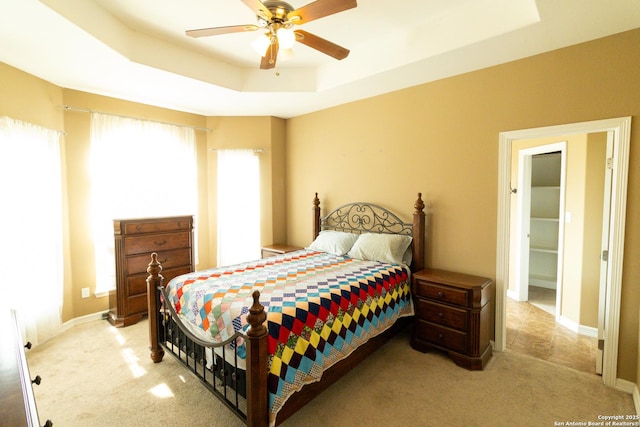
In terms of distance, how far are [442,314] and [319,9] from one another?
2.56m

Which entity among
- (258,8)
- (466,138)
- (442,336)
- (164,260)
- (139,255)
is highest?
(258,8)

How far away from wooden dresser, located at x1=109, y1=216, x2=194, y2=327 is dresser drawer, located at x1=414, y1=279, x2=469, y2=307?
2.93m

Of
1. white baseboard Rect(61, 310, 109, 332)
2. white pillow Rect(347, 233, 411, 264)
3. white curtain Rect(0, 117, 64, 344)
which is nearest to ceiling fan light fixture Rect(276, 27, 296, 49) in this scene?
white pillow Rect(347, 233, 411, 264)

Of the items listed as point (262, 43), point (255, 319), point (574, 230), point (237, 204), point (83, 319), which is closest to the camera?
point (255, 319)

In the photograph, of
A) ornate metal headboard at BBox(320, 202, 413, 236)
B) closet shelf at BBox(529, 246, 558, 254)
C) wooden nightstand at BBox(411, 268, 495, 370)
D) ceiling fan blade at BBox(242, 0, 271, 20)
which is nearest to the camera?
ceiling fan blade at BBox(242, 0, 271, 20)

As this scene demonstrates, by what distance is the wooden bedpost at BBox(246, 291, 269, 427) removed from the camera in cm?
155

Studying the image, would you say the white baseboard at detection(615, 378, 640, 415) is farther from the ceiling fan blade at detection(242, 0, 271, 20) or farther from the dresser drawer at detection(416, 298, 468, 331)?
the ceiling fan blade at detection(242, 0, 271, 20)

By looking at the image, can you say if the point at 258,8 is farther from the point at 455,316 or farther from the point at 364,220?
the point at 455,316

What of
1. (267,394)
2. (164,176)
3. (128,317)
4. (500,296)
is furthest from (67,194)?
(500,296)

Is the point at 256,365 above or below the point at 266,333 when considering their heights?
below

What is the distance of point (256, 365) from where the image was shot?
5.09 ft

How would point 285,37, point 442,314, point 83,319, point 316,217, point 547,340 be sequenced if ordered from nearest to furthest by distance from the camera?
point 285,37, point 442,314, point 547,340, point 83,319, point 316,217

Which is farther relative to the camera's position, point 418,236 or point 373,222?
point 373,222

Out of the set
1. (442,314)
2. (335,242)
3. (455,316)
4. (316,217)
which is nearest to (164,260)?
(316,217)
